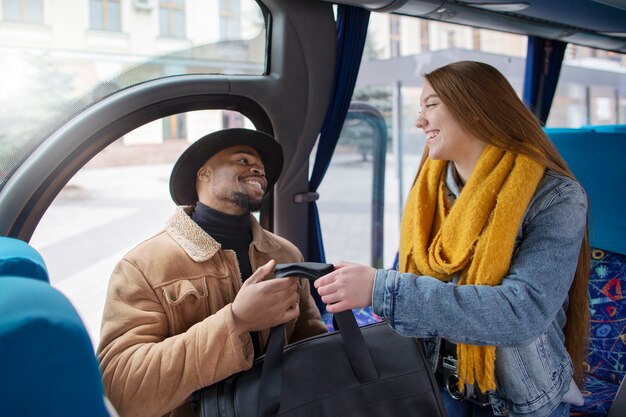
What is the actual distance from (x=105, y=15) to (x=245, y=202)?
1167 mm

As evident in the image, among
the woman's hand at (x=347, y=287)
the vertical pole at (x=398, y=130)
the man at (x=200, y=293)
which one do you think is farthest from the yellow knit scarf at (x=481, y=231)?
the vertical pole at (x=398, y=130)

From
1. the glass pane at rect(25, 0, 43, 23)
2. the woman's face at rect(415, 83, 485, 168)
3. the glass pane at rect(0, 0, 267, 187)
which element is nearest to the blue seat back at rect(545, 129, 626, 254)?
the woman's face at rect(415, 83, 485, 168)

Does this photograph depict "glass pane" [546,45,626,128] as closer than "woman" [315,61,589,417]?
No

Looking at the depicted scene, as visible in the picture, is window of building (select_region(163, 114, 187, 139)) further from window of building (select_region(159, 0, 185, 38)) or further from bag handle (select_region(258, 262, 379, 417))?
bag handle (select_region(258, 262, 379, 417))

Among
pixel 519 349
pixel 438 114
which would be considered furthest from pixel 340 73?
pixel 519 349

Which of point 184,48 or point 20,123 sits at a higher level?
point 184,48

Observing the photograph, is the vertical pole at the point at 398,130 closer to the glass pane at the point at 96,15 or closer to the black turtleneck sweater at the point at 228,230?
the glass pane at the point at 96,15

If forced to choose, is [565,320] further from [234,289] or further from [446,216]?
[234,289]

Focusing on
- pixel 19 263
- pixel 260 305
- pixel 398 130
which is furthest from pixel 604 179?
pixel 398 130

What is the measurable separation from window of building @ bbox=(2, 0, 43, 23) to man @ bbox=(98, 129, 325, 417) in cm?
91

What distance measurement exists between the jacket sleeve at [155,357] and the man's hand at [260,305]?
32 mm

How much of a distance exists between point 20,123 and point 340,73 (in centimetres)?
165

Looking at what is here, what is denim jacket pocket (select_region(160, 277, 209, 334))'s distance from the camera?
1.52 metres

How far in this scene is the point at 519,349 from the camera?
147 cm
